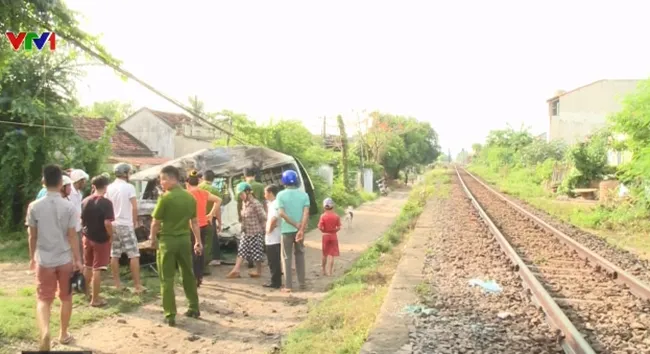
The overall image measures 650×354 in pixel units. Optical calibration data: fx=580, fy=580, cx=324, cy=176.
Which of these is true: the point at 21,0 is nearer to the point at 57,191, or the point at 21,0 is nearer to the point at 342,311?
the point at 57,191

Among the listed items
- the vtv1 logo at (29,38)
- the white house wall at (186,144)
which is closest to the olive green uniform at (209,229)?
the vtv1 logo at (29,38)

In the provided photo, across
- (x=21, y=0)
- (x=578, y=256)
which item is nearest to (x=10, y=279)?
(x=21, y=0)

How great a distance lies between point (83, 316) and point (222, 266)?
3.65 m

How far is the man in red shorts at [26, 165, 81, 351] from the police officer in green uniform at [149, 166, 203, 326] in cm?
121

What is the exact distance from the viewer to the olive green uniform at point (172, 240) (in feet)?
19.9

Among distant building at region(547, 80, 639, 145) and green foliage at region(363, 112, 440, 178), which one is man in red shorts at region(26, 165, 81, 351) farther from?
distant building at region(547, 80, 639, 145)

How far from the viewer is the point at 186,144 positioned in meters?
34.5

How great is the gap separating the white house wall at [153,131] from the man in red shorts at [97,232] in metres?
29.0

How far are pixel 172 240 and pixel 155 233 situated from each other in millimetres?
258

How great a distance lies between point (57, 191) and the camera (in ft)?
16.3

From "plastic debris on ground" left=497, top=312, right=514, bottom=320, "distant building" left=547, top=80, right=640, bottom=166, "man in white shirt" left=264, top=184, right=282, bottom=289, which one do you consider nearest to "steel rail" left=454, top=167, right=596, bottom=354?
"plastic debris on ground" left=497, top=312, right=514, bottom=320

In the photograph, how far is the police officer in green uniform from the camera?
19.9ft

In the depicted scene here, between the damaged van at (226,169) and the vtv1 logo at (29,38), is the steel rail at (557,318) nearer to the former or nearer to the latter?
the damaged van at (226,169)

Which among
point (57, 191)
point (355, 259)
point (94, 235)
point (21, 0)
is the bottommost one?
point (355, 259)
